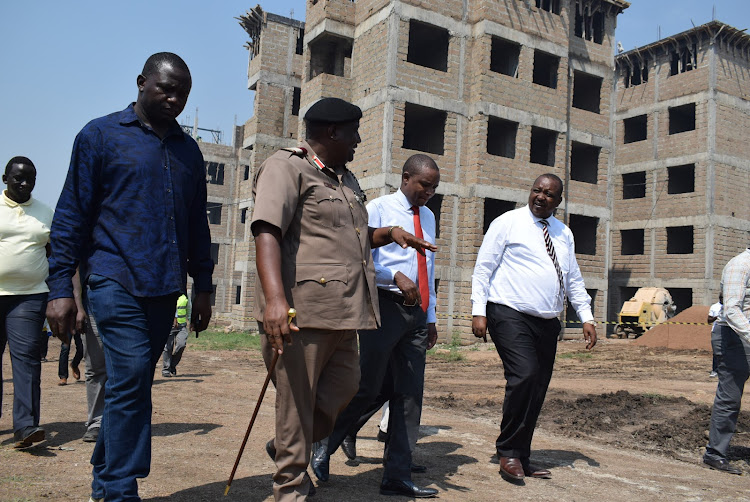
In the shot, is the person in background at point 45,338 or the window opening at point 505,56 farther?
the window opening at point 505,56

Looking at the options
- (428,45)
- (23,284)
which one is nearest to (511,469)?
(23,284)

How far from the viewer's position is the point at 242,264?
25.6m

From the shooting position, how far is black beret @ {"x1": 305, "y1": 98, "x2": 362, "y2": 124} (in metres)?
3.15

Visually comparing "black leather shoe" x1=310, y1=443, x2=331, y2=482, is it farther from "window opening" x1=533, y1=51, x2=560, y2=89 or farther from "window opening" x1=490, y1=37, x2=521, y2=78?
"window opening" x1=533, y1=51, x2=560, y2=89

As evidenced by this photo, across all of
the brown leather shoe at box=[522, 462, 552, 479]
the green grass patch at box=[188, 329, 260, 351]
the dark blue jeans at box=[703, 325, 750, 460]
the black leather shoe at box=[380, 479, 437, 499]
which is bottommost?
the green grass patch at box=[188, 329, 260, 351]

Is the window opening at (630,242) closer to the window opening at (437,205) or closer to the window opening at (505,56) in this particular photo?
the window opening at (505,56)

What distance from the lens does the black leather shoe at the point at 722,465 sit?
16.9 ft

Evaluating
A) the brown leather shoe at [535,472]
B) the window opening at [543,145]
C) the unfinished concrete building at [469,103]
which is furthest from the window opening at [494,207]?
the brown leather shoe at [535,472]

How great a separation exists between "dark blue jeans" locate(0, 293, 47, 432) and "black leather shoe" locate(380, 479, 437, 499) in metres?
2.69

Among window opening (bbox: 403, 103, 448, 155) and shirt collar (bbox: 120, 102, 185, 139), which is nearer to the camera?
shirt collar (bbox: 120, 102, 185, 139)

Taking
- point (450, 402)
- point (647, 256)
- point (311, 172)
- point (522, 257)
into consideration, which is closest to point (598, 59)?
point (647, 256)

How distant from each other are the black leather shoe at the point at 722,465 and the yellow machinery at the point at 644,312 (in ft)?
64.9

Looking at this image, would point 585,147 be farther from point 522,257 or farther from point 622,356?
point 522,257

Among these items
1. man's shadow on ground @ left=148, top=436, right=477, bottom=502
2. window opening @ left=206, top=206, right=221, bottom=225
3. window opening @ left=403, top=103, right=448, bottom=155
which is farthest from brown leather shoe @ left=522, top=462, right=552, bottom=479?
window opening @ left=206, top=206, right=221, bottom=225
